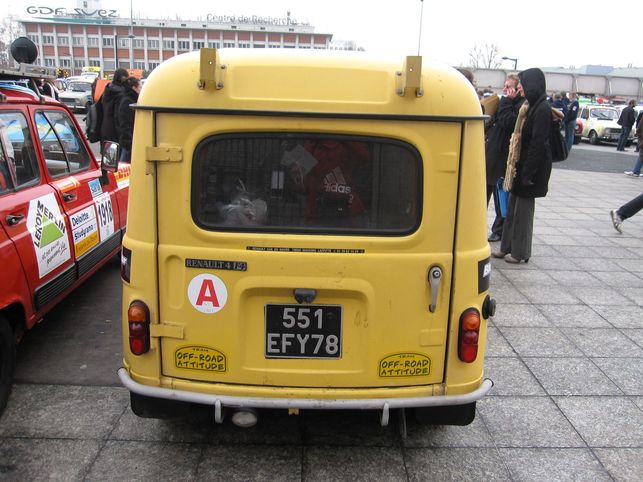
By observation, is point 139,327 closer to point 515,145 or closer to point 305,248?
point 305,248

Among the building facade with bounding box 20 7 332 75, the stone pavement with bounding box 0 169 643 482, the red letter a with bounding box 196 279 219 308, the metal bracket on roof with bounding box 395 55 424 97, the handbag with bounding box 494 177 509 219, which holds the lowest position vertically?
the stone pavement with bounding box 0 169 643 482

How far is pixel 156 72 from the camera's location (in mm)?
2518

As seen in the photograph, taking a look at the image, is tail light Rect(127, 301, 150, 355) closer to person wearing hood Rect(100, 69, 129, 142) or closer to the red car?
the red car

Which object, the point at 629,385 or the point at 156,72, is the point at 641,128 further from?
the point at 156,72

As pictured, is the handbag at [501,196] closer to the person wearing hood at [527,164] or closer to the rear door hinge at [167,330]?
the person wearing hood at [527,164]

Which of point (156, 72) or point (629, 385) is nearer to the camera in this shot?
point (156, 72)

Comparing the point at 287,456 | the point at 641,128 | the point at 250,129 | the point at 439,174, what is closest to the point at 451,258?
the point at 439,174

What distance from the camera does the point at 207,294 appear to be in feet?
8.59

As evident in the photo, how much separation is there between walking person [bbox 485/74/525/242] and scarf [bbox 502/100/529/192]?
378 millimetres

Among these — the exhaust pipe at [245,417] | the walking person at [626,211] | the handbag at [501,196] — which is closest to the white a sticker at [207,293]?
the exhaust pipe at [245,417]

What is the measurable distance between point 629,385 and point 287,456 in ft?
8.26

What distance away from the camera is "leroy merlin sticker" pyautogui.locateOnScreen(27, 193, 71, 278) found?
12.1ft

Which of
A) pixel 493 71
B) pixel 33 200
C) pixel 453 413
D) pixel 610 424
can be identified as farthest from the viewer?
pixel 493 71

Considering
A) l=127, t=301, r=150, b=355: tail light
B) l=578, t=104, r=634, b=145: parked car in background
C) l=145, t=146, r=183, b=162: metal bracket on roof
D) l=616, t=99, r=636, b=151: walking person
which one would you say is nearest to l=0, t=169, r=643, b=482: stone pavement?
l=127, t=301, r=150, b=355: tail light
